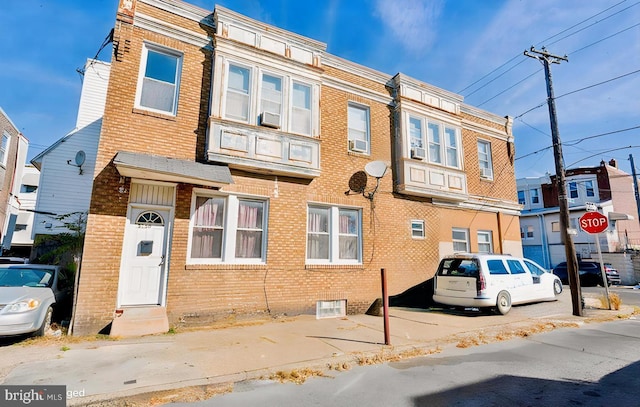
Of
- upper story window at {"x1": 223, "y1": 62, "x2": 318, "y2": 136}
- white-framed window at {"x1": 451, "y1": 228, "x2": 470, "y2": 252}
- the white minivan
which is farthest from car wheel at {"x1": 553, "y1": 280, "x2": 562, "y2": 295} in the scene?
upper story window at {"x1": 223, "y1": 62, "x2": 318, "y2": 136}

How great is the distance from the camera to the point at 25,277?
712 cm

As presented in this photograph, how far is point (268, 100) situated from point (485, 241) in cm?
1048

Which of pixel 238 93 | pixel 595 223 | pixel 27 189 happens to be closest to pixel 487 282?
pixel 595 223

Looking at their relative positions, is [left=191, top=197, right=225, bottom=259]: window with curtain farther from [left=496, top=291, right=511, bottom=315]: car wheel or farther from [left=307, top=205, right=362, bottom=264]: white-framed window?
[left=496, top=291, right=511, bottom=315]: car wheel

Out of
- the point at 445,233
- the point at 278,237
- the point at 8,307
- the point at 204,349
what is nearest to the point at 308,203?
the point at 278,237

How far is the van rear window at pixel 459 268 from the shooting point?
9430 millimetres

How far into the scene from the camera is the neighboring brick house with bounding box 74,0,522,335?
742 cm

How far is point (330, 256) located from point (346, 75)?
611 cm

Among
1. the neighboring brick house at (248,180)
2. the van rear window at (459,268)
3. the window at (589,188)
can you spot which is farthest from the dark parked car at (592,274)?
the van rear window at (459,268)

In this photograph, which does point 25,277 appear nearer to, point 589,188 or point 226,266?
point 226,266

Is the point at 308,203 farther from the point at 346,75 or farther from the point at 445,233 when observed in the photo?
the point at 445,233

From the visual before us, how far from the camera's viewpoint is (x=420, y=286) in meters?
11.4

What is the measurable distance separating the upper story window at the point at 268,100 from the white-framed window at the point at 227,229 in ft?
7.41

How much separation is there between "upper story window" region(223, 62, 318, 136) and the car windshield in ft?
18.3
